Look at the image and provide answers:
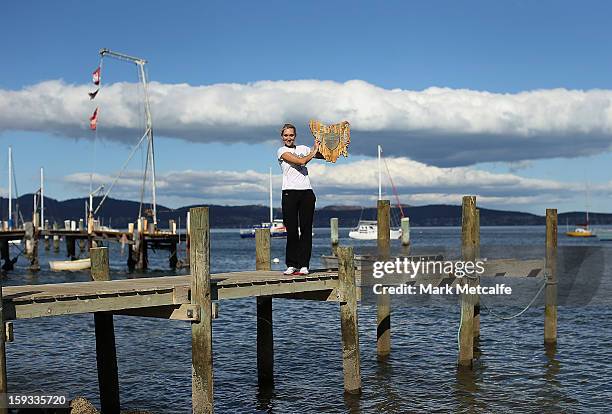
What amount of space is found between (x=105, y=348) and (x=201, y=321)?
101 inches

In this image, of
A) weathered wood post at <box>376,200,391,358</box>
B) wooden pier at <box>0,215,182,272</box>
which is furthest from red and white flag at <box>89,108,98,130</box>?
weathered wood post at <box>376,200,391,358</box>

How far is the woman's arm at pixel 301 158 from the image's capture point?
11516mm

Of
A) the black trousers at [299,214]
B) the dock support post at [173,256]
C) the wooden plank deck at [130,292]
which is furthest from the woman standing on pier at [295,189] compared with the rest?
the dock support post at [173,256]

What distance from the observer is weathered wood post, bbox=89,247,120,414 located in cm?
1192

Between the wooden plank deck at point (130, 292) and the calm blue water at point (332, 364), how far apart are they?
254cm

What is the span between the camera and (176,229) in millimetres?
Answer: 50438

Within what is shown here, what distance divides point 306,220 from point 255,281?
4.16 ft

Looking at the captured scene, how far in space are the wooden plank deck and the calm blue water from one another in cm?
254

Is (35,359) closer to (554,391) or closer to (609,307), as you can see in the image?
(554,391)

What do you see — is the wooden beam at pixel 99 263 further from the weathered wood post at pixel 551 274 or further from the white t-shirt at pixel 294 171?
the weathered wood post at pixel 551 274

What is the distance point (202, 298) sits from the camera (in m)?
10.3

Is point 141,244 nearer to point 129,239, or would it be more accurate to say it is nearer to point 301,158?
point 129,239

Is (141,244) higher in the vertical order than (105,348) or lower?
higher

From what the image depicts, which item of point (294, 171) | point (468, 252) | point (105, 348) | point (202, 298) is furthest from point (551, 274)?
point (105, 348)
